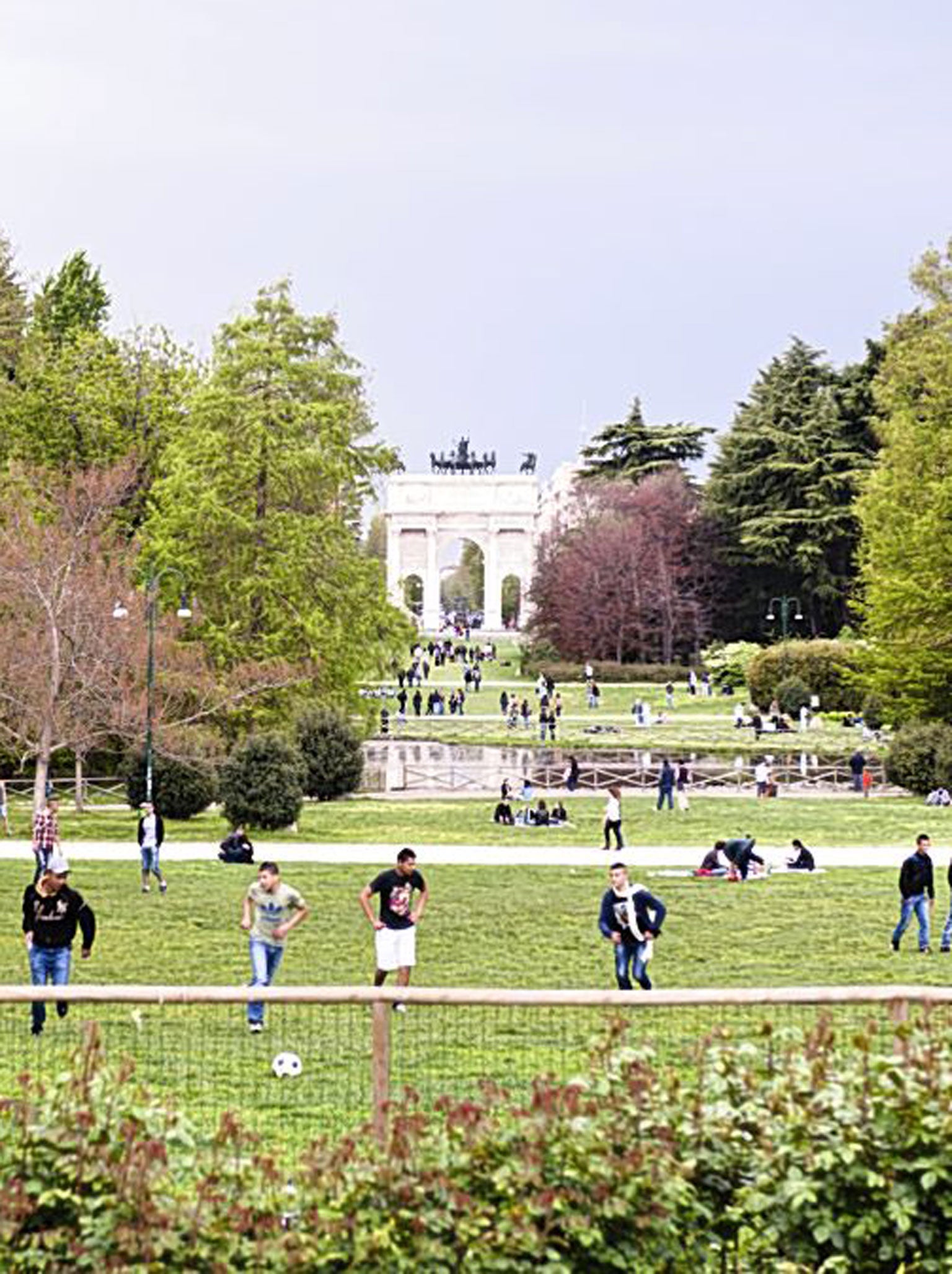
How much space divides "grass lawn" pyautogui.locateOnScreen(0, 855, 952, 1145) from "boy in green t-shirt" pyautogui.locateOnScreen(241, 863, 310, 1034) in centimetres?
199

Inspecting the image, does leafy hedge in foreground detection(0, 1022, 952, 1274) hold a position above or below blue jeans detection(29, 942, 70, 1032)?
above

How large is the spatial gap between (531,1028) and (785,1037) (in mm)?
1207

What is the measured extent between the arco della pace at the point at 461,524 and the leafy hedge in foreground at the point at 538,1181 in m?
135

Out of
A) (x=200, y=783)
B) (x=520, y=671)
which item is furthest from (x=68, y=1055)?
(x=520, y=671)

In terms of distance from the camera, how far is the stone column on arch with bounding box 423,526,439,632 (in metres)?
141

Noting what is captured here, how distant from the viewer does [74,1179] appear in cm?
595

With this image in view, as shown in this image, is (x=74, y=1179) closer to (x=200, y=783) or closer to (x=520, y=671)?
(x=200, y=783)

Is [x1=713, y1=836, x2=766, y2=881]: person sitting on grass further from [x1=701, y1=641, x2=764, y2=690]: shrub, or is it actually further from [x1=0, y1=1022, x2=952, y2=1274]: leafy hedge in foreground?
[x1=701, y1=641, x2=764, y2=690]: shrub

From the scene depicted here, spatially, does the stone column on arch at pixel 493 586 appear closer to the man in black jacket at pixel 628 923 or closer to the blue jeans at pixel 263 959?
the man in black jacket at pixel 628 923

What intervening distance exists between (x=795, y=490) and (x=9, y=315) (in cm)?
3967

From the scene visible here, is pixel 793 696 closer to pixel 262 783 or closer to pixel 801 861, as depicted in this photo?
pixel 262 783

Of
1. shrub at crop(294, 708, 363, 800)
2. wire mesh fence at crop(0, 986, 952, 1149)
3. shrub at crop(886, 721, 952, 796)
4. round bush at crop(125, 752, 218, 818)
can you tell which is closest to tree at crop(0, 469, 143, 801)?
round bush at crop(125, 752, 218, 818)

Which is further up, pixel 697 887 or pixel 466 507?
pixel 466 507

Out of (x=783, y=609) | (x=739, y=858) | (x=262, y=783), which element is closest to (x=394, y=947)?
(x=739, y=858)
